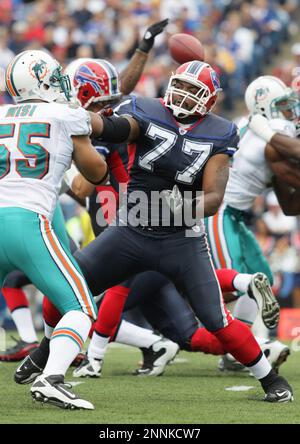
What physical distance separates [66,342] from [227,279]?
1659 millimetres

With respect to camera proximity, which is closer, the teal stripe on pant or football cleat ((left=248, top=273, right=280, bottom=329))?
the teal stripe on pant

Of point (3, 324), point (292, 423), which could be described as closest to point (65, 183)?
point (292, 423)

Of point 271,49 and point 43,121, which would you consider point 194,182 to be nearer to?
point 43,121

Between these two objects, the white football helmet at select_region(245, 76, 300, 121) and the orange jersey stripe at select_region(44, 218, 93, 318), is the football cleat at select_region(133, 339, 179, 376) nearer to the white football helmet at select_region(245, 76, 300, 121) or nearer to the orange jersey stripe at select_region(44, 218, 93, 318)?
the white football helmet at select_region(245, 76, 300, 121)

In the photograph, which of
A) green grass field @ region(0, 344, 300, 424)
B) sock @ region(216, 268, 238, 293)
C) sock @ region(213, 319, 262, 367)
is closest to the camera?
green grass field @ region(0, 344, 300, 424)

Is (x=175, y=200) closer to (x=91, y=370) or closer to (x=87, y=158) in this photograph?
(x=87, y=158)

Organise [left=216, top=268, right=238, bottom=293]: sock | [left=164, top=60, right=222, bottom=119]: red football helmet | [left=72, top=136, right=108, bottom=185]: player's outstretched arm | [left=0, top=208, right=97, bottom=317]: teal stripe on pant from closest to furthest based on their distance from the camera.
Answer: [left=0, top=208, right=97, bottom=317]: teal stripe on pant, [left=72, top=136, right=108, bottom=185]: player's outstretched arm, [left=164, top=60, right=222, bottom=119]: red football helmet, [left=216, top=268, right=238, bottom=293]: sock

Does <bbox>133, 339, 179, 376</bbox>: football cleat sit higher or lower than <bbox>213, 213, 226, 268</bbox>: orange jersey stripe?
lower

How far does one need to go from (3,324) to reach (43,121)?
616 cm

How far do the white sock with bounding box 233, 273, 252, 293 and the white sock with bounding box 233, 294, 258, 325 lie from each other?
739 millimetres

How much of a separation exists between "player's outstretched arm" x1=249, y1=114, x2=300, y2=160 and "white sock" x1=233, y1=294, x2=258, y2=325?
39.3 inches

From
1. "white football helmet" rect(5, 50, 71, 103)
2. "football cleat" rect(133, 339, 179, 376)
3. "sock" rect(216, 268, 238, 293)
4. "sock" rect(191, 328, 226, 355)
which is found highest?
"white football helmet" rect(5, 50, 71, 103)

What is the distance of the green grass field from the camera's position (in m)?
4.44

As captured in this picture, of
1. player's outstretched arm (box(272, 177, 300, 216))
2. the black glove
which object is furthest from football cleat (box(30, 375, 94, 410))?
the black glove
